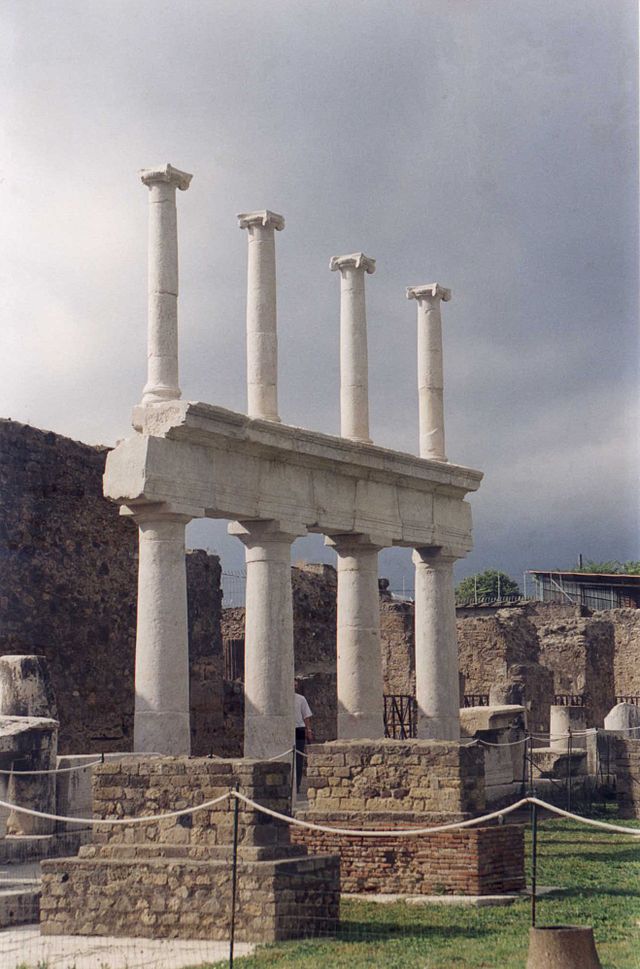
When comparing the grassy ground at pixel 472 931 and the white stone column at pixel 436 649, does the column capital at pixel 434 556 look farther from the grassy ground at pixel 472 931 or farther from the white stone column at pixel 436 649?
the grassy ground at pixel 472 931

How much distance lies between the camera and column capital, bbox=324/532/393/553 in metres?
19.3

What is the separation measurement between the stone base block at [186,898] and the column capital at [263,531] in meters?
7.21

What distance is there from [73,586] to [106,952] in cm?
1137

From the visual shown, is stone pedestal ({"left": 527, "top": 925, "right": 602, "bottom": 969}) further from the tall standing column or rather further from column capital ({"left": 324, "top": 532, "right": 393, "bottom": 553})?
column capital ({"left": 324, "top": 532, "right": 393, "bottom": 553})

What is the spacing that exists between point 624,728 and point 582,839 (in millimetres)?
7231

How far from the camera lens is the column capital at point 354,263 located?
64.9 feet

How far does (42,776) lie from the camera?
13117 mm

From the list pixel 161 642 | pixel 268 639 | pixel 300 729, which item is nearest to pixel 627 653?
pixel 300 729

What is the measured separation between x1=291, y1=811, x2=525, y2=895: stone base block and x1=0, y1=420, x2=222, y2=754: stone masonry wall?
26.3 ft

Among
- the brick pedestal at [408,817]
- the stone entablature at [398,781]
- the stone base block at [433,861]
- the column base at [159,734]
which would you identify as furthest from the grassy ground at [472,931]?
the column base at [159,734]

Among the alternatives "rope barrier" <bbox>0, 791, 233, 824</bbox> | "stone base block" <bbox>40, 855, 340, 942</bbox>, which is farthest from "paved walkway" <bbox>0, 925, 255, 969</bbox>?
"rope barrier" <bbox>0, 791, 233, 824</bbox>

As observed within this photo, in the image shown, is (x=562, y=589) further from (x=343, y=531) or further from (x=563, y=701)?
(x=343, y=531)

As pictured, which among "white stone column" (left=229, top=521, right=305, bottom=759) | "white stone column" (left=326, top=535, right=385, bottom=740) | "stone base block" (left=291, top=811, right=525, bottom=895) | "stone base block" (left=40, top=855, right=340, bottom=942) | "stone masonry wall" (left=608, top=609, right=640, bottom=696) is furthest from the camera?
"stone masonry wall" (left=608, top=609, right=640, bottom=696)

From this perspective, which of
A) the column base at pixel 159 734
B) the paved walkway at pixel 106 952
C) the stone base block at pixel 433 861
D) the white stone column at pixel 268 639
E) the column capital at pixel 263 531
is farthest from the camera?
the column capital at pixel 263 531
